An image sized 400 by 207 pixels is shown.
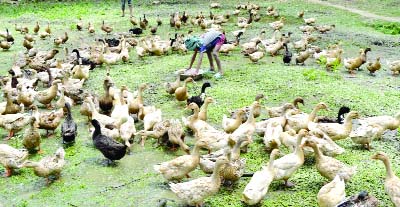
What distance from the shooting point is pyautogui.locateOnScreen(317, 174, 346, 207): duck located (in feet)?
25.6

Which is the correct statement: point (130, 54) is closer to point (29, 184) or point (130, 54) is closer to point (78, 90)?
point (78, 90)

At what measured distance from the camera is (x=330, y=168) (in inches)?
347

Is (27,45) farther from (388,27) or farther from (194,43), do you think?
(388,27)

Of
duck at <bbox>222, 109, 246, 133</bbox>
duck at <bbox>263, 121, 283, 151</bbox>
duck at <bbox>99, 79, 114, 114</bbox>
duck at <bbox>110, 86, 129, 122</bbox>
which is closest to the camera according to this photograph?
duck at <bbox>263, 121, 283, 151</bbox>

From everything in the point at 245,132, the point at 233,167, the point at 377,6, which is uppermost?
the point at 377,6

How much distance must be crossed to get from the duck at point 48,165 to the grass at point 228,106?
24 cm

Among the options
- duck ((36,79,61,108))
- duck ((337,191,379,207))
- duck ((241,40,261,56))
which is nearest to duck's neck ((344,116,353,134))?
duck ((337,191,379,207))

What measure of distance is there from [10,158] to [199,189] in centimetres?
398

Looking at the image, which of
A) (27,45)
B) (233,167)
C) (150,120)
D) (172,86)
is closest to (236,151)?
(233,167)

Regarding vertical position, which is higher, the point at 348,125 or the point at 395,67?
the point at 395,67

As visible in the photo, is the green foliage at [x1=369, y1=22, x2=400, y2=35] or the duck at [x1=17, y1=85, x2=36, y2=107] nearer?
the duck at [x1=17, y1=85, x2=36, y2=107]

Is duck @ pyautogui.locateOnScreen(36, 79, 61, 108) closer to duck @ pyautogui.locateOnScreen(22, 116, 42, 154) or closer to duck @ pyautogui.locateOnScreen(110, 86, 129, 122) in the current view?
duck @ pyautogui.locateOnScreen(110, 86, 129, 122)

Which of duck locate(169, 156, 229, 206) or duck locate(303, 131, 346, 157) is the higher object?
duck locate(303, 131, 346, 157)

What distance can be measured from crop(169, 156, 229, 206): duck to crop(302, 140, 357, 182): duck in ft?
5.69
